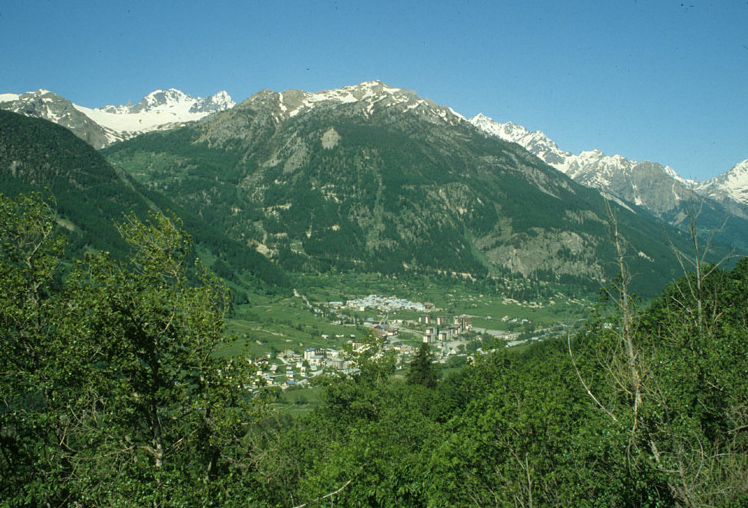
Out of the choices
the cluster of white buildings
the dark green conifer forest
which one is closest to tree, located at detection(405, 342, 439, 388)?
the dark green conifer forest

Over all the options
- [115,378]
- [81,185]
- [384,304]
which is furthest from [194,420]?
[81,185]

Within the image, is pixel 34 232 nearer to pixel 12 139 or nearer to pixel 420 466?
pixel 420 466

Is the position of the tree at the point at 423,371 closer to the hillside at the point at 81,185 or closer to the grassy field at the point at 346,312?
the grassy field at the point at 346,312

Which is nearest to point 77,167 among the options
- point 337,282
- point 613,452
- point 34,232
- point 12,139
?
point 12,139

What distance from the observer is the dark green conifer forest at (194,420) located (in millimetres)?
10102

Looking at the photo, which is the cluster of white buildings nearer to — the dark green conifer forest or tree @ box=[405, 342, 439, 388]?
tree @ box=[405, 342, 439, 388]

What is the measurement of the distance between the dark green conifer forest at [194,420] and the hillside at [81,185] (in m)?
150

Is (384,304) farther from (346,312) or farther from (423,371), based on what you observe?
(423,371)

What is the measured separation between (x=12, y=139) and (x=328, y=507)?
214453mm

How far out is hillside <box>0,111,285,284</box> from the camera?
499 ft

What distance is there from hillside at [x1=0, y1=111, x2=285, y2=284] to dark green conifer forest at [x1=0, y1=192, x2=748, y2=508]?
150 meters

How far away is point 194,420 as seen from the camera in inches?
472

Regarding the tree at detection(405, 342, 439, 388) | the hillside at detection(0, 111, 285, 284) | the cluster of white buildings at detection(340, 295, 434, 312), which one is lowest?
the tree at detection(405, 342, 439, 388)

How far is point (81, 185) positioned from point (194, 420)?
7894 inches
